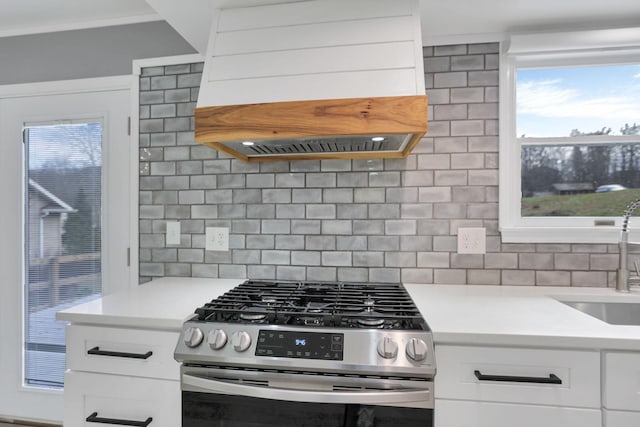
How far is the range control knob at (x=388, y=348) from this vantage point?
42.5 inches

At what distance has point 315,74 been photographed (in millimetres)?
1374

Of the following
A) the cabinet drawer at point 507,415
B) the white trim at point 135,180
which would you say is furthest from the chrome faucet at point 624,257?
the white trim at point 135,180

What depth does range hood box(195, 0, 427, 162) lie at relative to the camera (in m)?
1.30

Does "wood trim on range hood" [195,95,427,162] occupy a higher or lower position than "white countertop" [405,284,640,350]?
higher

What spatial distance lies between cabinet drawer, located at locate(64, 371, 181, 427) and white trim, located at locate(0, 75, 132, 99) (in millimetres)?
1566

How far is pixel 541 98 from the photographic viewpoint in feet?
5.91

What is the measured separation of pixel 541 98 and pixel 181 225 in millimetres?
1993

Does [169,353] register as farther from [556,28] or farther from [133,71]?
[556,28]

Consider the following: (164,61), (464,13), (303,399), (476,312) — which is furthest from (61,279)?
(464,13)

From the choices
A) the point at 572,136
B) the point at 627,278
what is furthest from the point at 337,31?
the point at 627,278

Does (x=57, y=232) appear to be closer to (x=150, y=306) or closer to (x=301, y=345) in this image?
(x=150, y=306)

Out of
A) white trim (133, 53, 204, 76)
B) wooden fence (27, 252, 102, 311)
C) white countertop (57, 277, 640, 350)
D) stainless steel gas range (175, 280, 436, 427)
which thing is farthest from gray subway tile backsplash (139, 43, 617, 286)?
stainless steel gas range (175, 280, 436, 427)

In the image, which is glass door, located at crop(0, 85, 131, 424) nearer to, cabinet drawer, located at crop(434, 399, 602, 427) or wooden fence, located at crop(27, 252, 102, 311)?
wooden fence, located at crop(27, 252, 102, 311)

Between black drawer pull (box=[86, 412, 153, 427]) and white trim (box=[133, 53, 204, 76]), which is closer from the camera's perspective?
black drawer pull (box=[86, 412, 153, 427])
